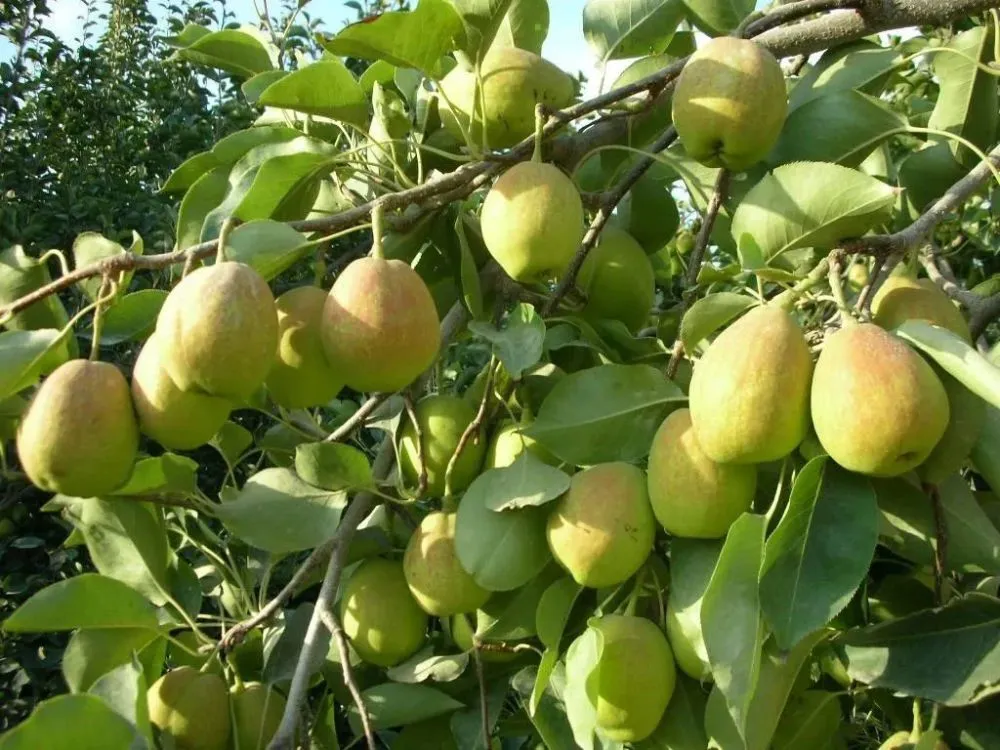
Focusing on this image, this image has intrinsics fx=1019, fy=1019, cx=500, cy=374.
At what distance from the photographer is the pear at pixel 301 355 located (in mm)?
1064

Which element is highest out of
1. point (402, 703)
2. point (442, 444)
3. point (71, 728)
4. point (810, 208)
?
point (810, 208)

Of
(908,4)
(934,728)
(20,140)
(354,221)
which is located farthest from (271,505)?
(20,140)

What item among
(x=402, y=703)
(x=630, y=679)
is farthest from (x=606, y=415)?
(x=402, y=703)

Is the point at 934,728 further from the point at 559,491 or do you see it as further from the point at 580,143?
the point at 580,143

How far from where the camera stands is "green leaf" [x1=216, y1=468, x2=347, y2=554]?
123 cm

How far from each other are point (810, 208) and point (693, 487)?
33 centimetres

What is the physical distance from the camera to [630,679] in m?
1.02

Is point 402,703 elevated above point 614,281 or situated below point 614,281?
below

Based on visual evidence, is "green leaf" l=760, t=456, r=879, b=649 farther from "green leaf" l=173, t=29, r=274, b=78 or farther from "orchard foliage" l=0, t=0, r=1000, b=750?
Answer: "green leaf" l=173, t=29, r=274, b=78

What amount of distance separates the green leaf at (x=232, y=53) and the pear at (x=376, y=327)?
57cm

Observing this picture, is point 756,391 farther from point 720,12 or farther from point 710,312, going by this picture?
point 720,12

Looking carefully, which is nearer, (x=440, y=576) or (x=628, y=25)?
(x=440, y=576)

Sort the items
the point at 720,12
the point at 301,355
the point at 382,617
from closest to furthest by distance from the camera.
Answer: the point at 301,355, the point at 382,617, the point at 720,12

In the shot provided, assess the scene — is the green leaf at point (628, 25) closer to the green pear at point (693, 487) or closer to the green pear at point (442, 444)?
the green pear at point (442, 444)
